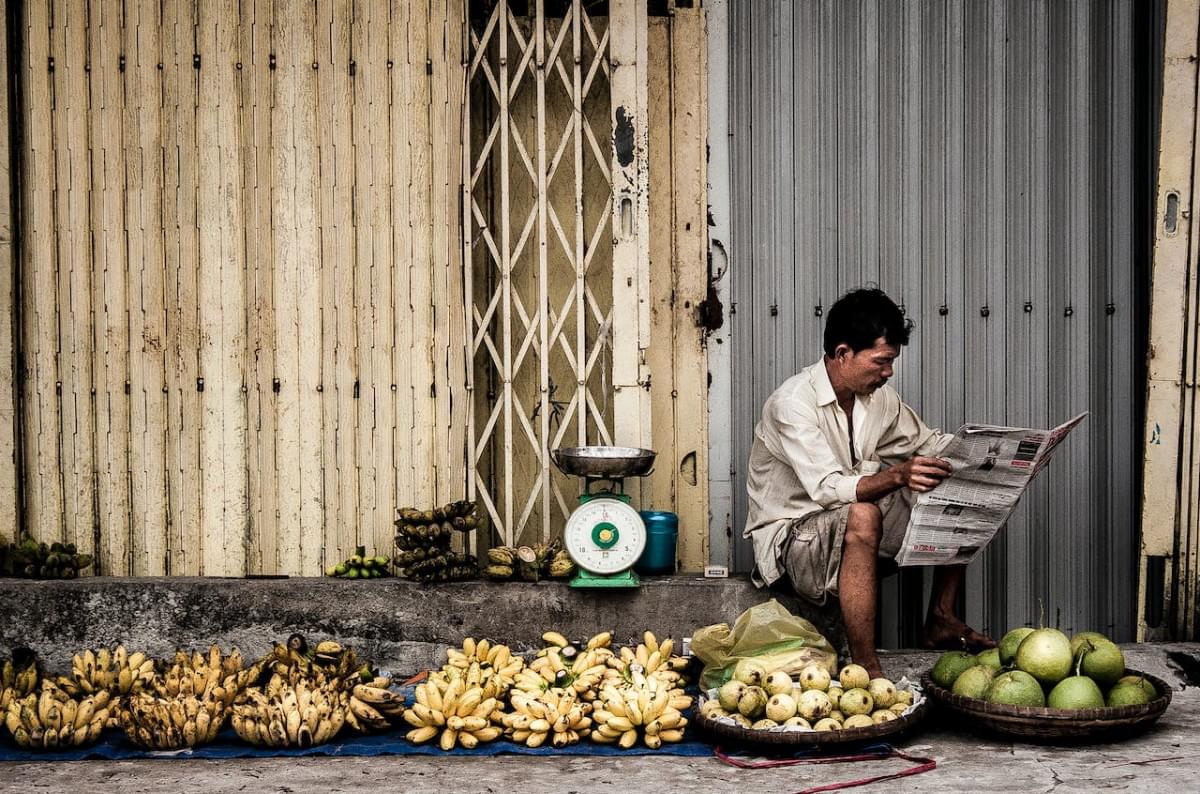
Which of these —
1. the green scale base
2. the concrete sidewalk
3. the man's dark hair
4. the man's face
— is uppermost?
the man's dark hair

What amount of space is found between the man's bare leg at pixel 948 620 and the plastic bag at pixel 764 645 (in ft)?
2.52

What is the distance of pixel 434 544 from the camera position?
453cm

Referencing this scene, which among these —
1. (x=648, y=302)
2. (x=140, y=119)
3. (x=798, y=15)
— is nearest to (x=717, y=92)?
(x=798, y=15)

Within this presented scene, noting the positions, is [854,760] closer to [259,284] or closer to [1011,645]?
[1011,645]

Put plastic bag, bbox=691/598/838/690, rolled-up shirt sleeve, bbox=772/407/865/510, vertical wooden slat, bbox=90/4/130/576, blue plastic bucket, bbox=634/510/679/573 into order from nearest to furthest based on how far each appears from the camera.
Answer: plastic bag, bbox=691/598/838/690 → rolled-up shirt sleeve, bbox=772/407/865/510 → blue plastic bucket, bbox=634/510/679/573 → vertical wooden slat, bbox=90/4/130/576

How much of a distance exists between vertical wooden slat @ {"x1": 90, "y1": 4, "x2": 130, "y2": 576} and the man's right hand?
325 cm

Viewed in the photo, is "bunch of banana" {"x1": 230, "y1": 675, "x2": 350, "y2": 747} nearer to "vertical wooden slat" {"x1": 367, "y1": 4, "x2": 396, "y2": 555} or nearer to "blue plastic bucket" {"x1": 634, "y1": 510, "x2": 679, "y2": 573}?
"vertical wooden slat" {"x1": 367, "y1": 4, "x2": 396, "y2": 555}

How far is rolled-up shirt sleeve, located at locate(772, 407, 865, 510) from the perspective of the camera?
3.95m

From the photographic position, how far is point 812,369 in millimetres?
4250

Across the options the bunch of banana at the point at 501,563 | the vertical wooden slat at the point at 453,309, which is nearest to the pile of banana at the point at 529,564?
the bunch of banana at the point at 501,563

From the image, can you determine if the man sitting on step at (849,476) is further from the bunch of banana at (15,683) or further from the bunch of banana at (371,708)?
the bunch of banana at (15,683)

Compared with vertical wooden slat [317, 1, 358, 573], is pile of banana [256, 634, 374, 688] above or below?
below

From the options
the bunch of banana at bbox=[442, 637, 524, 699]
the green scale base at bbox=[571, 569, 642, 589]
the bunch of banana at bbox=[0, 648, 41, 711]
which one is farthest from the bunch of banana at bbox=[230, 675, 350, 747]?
the green scale base at bbox=[571, 569, 642, 589]

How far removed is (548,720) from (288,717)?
81 cm
